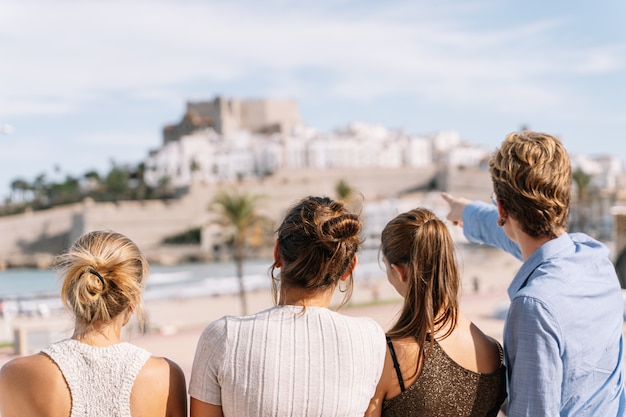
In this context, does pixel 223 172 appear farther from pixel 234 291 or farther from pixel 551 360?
pixel 551 360

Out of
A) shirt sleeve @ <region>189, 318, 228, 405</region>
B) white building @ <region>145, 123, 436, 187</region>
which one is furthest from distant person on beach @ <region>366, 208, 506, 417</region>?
white building @ <region>145, 123, 436, 187</region>

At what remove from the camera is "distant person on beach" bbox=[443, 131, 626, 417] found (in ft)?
5.15

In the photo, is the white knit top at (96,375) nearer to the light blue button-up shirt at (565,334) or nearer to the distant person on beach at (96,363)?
the distant person on beach at (96,363)

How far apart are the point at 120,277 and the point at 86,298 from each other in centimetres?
9

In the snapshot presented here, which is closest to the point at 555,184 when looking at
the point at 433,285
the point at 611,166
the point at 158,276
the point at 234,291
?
the point at 433,285

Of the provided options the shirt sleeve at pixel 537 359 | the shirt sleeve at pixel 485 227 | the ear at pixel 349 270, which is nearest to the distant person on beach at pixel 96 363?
the ear at pixel 349 270

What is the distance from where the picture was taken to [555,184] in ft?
5.41

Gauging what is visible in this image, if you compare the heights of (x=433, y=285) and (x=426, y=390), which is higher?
(x=433, y=285)

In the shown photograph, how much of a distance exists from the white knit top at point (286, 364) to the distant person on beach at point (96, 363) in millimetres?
120

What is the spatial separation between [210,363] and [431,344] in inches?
19.9

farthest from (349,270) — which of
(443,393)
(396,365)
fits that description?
(443,393)

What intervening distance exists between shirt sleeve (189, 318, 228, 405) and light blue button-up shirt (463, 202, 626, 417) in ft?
2.04

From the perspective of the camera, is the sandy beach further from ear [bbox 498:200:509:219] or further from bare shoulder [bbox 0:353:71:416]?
ear [bbox 498:200:509:219]

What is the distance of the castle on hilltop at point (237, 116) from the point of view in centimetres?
9156
